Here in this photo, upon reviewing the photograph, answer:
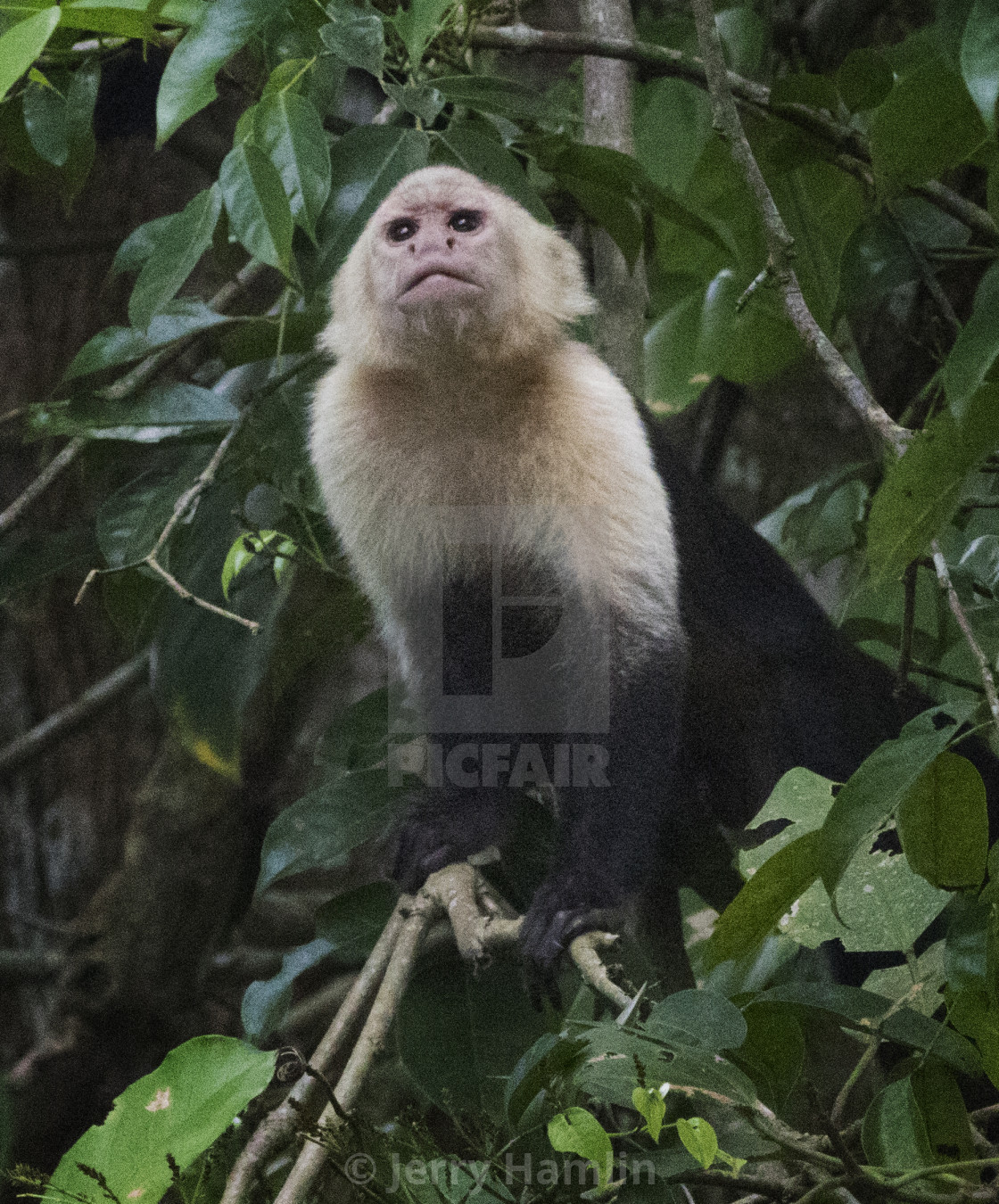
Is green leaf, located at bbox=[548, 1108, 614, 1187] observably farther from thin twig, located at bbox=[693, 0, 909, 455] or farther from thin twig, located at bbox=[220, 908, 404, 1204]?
thin twig, located at bbox=[693, 0, 909, 455]

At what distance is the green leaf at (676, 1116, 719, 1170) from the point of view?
2.66 feet

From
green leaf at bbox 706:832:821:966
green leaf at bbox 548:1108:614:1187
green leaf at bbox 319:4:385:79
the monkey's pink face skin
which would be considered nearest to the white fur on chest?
the monkey's pink face skin

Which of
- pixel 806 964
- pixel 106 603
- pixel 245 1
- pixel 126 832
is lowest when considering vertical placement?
pixel 126 832

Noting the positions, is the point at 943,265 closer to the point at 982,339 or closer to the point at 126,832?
the point at 982,339

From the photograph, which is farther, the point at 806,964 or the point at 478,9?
the point at 478,9

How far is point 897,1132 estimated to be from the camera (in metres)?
0.90

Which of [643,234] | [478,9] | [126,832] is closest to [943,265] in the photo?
[643,234]

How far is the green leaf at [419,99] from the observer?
4.05 feet

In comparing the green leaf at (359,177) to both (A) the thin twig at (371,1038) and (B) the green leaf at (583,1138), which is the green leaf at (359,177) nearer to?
(A) the thin twig at (371,1038)

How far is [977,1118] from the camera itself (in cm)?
96

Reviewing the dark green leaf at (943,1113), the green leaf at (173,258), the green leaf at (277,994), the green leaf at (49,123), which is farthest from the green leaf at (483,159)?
the dark green leaf at (943,1113)

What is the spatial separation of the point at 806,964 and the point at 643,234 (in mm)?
883

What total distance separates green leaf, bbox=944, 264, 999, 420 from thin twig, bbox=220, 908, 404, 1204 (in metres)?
0.75

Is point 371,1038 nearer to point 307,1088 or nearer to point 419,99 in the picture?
point 307,1088
